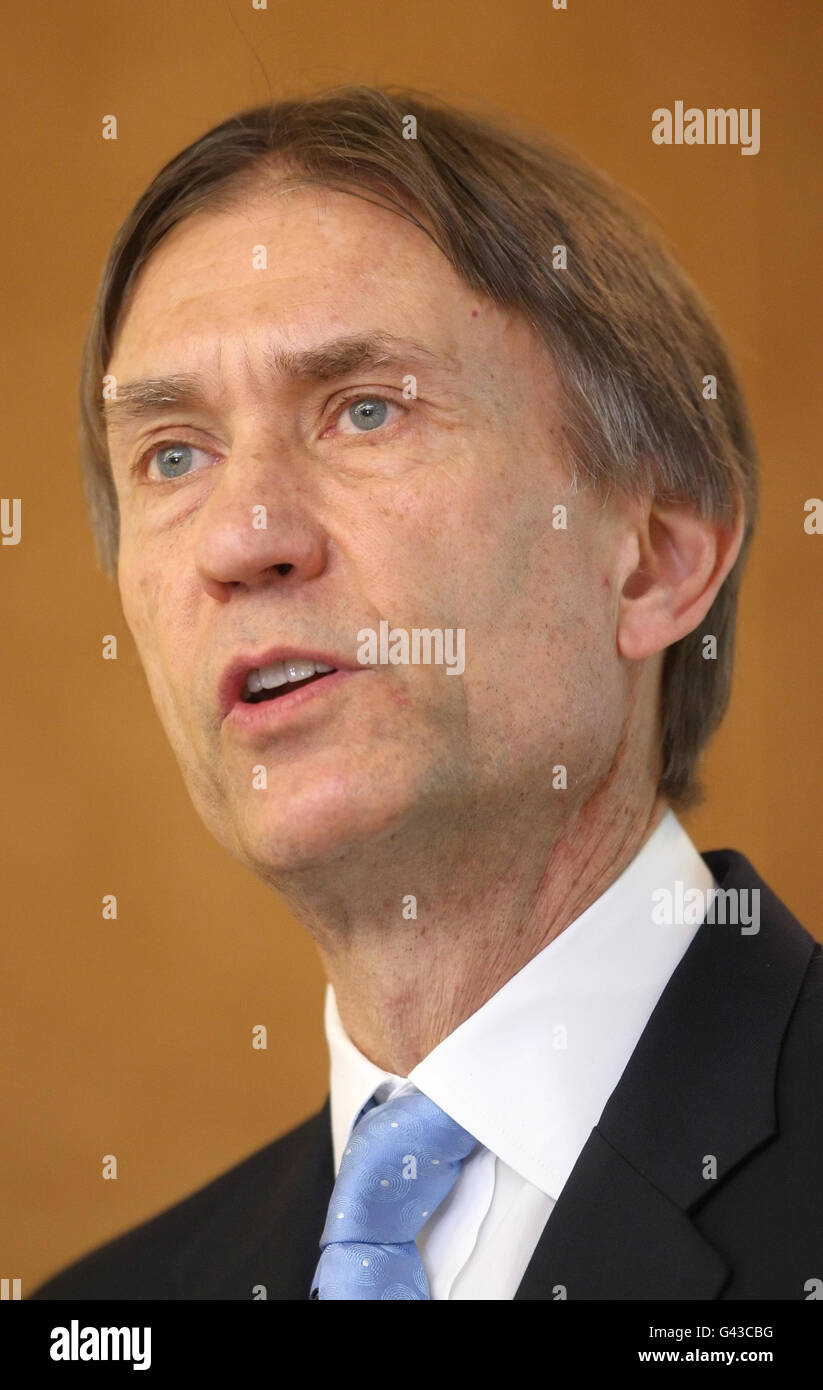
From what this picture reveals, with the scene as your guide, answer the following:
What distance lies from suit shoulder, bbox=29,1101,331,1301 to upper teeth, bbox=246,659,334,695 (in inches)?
22.9

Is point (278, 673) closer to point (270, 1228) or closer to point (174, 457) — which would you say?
point (174, 457)

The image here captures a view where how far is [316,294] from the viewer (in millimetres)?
1312

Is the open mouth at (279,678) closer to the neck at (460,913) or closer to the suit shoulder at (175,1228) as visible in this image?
the neck at (460,913)

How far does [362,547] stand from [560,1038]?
471mm

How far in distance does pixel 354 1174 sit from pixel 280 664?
46 centimetres

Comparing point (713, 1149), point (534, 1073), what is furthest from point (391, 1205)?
point (713, 1149)

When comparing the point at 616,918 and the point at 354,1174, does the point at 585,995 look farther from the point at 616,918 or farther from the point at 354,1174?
the point at 354,1174

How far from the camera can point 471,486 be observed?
4.24 feet

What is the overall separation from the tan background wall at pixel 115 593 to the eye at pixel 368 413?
1.99 ft

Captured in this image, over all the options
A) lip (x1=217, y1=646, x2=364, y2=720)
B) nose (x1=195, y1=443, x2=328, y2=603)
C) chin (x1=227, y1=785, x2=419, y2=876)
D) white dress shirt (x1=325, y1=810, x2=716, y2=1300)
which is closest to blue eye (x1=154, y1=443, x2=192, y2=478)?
nose (x1=195, y1=443, x2=328, y2=603)

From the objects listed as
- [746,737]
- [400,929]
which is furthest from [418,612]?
[746,737]

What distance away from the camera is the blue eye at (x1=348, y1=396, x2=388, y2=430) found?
1318 millimetres

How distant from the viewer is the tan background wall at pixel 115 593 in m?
1.87

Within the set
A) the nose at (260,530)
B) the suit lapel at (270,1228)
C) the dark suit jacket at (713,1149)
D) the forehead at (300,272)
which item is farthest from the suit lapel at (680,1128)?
the forehead at (300,272)
